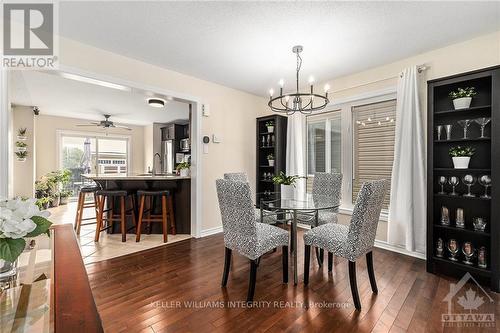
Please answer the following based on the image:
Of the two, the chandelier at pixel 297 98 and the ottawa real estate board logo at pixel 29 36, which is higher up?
the ottawa real estate board logo at pixel 29 36

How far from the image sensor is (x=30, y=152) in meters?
5.56

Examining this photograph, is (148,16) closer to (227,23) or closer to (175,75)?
(227,23)

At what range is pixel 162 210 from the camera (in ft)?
12.0

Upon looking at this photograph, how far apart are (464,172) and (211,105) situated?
349cm

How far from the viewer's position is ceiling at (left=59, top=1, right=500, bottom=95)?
203 centimetres

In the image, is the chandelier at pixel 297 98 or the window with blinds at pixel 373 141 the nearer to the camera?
the chandelier at pixel 297 98

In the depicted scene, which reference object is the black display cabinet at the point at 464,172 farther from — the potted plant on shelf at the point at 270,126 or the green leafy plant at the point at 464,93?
the potted plant on shelf at the point at 270,126

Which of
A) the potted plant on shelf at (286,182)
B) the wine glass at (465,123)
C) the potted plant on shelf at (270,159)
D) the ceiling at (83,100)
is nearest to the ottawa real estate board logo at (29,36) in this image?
the ceiling at (83,100)

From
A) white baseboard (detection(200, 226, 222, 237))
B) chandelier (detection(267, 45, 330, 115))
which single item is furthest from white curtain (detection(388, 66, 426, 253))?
white baseboard (detection(200, 226, 222, 237))

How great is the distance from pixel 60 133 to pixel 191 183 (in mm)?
5232

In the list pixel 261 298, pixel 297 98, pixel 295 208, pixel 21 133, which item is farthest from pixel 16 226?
pixel 21 133

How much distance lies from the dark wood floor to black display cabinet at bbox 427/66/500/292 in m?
0.25

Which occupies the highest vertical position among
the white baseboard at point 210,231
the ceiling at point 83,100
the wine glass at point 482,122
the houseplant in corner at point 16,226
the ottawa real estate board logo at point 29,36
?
the ceiling at point 83,100

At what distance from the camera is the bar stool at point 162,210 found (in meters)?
3.45
